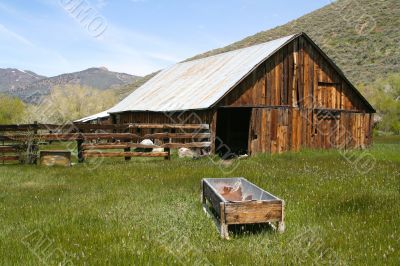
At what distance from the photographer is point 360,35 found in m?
74.6

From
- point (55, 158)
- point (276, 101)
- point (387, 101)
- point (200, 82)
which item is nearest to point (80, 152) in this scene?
point (55, 158)

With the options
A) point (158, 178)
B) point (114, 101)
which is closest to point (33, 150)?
point (158, 178)

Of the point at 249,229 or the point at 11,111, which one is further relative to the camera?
the point at 11,111

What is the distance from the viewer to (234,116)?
98.0ft

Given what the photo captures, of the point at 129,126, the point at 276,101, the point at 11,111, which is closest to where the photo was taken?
the point at 129,126

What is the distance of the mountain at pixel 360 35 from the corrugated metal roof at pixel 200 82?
39.1 meters

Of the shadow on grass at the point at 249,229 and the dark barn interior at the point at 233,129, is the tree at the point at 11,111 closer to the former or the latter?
the dark barn interior at the point at 233,129

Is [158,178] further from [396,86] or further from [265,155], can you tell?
[396,86]

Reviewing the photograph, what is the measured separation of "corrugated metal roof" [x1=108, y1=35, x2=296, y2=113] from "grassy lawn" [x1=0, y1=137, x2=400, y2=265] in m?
9.58

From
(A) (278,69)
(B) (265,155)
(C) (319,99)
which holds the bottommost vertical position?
(B) (265,155)

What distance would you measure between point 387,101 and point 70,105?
45.1 meters

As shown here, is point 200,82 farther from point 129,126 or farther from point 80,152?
point 80,152

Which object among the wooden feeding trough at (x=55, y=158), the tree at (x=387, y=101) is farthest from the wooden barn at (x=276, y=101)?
the tree at (x=387, y=101)

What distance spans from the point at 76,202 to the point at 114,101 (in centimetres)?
6606
